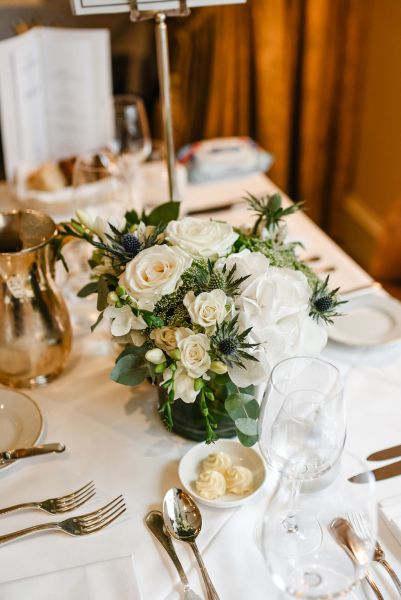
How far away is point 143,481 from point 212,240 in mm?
360

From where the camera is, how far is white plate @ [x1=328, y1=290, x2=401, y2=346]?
118 cm

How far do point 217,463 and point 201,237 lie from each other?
318mm

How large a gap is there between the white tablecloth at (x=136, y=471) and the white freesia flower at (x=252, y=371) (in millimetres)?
181

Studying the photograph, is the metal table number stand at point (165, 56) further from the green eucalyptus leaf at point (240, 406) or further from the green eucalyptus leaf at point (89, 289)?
the green eucalyptus leaf at point (240, 406)

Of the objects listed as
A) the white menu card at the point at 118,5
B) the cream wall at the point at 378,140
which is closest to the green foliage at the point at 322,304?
the white menu card at the point at 118,5

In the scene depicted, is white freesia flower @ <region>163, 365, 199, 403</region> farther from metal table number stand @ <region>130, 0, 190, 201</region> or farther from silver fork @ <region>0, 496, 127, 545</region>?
metal table number stand @ <region>130, 0, 190, 201</region>

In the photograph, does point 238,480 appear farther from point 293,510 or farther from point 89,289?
point 89,289

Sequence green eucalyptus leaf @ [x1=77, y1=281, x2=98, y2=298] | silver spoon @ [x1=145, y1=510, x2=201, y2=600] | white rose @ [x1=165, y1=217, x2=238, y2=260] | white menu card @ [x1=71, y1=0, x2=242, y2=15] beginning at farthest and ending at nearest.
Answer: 1. white menu card @ [x1=71, y1=0, x2=242, y2=15]
2. green eucalyptus leaf @ [x1=77, y1=281, x2=98, y2=298]
3. white rose @ [x1=165, y1=217, x2=238, y2=260]
4. silver spoon @ [x1=145, y1=510, x2=201, y2=600]

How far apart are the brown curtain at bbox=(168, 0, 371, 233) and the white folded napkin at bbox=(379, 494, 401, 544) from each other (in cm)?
203

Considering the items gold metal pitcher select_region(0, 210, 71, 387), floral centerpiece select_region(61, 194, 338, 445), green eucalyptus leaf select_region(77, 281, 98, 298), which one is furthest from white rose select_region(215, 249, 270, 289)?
gold metal pitcher select_region(0, 210, 71, 387)

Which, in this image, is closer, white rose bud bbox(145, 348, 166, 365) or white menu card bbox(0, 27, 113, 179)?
white rose bud bbox(145, 348, 166, 365)

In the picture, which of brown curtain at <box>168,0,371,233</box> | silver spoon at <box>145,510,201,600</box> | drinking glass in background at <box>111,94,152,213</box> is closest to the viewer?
silver spoon at <box>145,510,201,600</box>

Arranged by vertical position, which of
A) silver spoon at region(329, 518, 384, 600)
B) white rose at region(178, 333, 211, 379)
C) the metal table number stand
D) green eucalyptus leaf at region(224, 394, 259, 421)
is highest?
the metal table number stand

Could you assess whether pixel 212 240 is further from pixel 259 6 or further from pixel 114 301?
pixel 259 6
